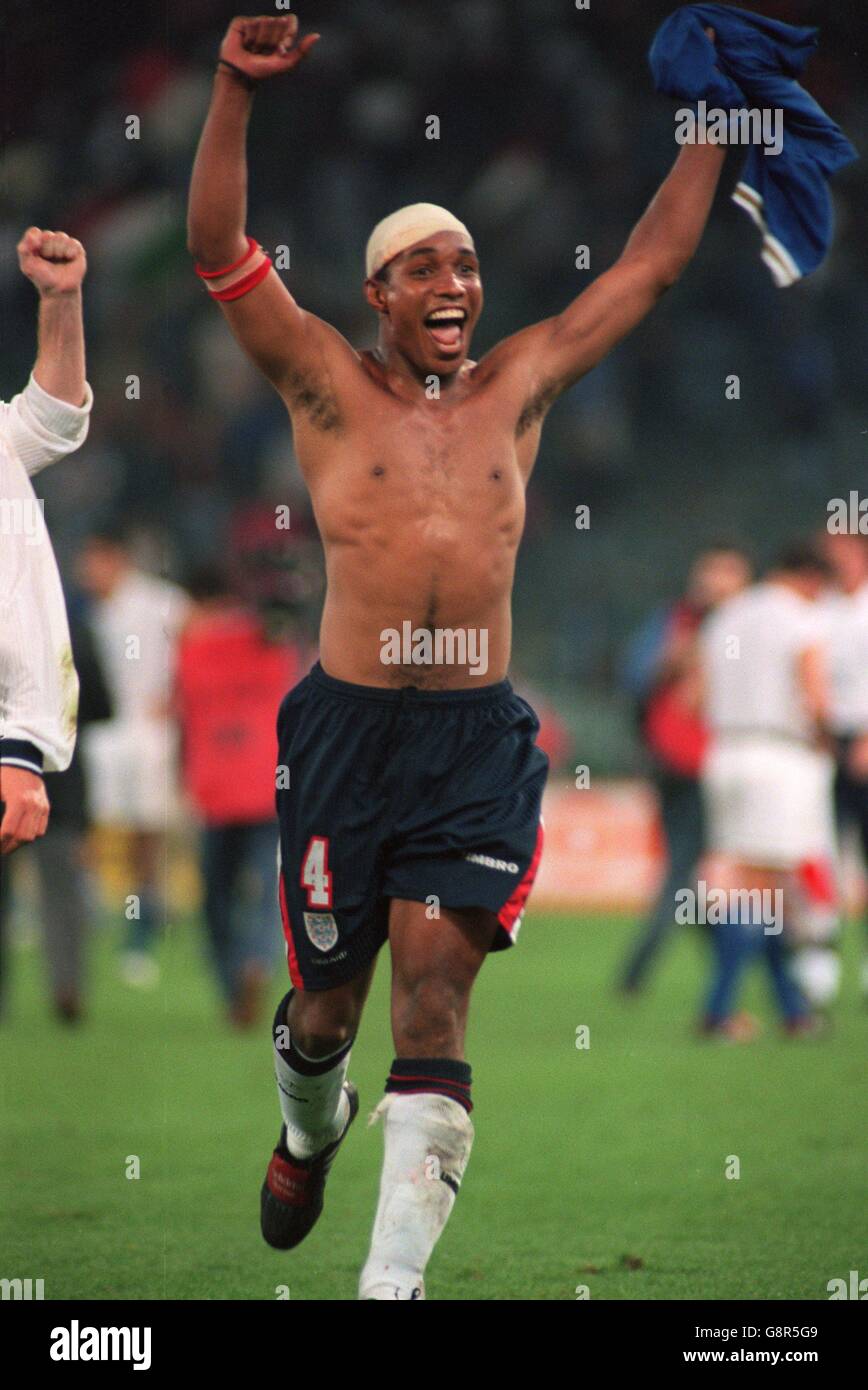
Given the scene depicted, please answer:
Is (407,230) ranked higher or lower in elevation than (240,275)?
higher

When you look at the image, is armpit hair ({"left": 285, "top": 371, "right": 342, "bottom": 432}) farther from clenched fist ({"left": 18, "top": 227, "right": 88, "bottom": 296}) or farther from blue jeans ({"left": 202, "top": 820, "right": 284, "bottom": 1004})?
blue jeans ({"left": 202, "top": 820, "right": 284, "bottom": 1004})

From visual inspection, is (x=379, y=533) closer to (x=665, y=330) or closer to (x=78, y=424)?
(x=78, y=424)

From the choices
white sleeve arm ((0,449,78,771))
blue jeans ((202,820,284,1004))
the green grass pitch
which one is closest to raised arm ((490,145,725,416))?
white sleeve arm ((0,449,78,771))

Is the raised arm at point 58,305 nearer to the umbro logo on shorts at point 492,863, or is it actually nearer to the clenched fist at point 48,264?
the clenched fist at point 48,264

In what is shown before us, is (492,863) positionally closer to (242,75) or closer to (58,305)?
(58,305)

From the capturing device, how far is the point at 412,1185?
4527mm

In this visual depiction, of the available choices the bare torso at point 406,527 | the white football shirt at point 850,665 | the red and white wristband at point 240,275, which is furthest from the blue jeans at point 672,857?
the red and white wristband at point 240,275

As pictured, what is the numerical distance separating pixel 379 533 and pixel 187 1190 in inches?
103

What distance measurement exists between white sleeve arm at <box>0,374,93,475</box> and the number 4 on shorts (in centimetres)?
106

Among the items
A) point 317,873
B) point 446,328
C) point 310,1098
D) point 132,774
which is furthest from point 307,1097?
point 132,774

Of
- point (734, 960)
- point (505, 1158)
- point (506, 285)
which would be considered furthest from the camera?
point (506, 285)

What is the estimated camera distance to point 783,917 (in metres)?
10.6

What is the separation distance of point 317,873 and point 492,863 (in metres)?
0.41
